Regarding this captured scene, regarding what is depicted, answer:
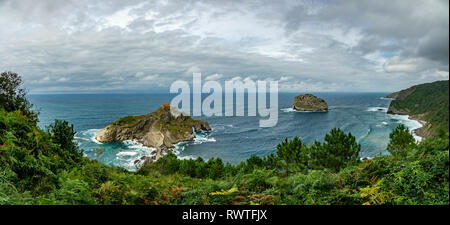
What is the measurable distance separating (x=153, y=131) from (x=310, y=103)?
107 feet

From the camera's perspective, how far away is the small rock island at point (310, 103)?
114 feet

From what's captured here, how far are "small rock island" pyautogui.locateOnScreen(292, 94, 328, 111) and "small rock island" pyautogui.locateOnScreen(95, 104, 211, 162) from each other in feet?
85.7

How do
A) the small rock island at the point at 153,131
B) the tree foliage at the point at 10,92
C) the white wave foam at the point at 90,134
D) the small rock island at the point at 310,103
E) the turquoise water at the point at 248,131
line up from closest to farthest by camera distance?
the tree foliage at the point at 10,92 → the turquoise water at the point at 248,131 → the white wave foam at the point at 90,134 → the small rock island at the point at 310,103 → the small rock island at the point at 153,131

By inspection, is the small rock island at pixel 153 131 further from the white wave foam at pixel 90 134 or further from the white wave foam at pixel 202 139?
the white wave foam at pixel 202 139

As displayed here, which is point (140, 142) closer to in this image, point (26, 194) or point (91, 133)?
point (91, 133)

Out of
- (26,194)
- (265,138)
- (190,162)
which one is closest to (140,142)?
(265,138)

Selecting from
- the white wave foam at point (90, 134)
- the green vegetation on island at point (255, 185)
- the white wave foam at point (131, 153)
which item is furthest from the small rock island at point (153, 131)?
the green vegetation on island at point (255, 185)


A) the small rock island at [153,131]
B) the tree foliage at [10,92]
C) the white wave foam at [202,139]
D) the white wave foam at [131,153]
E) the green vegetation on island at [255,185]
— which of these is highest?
the tree foliage at [10,92]

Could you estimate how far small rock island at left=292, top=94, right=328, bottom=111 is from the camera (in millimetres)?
34619

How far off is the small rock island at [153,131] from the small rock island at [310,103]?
26125 millimetres

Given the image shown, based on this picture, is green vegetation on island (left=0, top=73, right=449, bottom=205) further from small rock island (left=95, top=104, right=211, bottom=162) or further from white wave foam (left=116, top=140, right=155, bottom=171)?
small rock island (left=95, top=104, right=211, bottom=162)

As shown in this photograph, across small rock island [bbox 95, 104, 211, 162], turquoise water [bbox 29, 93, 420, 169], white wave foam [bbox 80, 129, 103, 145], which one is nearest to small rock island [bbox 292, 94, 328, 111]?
turquoise water [bbox 29, 93, 420, 169]

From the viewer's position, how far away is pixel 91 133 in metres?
33.1
